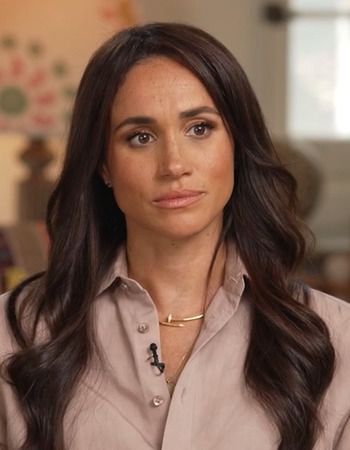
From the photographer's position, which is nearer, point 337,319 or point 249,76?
point 337,319

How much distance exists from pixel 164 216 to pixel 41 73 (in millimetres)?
1523

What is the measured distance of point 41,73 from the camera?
2.95 metres

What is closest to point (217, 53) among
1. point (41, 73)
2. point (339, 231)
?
point (41, 73)

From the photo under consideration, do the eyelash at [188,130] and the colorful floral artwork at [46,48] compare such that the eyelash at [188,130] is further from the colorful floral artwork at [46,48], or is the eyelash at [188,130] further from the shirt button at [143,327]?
the colorful floral artwork at [46,48]

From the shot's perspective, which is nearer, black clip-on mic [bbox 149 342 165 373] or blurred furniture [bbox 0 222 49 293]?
black clip-on mic [bbox 149 342 165 373]

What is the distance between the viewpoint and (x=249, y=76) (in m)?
5.03

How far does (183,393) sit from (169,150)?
0.30 m

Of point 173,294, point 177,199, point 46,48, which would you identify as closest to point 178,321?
point 173,294

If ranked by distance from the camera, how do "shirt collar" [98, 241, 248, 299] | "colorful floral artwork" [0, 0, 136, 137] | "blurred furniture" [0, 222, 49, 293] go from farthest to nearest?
"colorful floral artwork" [0, 0, 136, 137] < "blurred furniture" [0, 222, 49, 293] < "shirt collar" [98, 241, 248, 299]

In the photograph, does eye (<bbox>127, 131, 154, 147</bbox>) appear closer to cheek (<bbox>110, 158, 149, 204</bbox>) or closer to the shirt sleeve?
cheek (<bbox>110, 158, 149, 204</bbox>)

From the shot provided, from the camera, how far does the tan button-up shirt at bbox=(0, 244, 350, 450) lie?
150 cm

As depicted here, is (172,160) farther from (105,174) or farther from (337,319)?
(337,319)

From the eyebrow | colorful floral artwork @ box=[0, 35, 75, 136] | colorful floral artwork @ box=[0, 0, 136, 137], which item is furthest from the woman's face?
colorful floral artwork @ box=[0, 35, 75, 136]

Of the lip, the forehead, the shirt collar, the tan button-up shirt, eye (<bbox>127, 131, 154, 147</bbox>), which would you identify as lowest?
the tan button-up shirt
